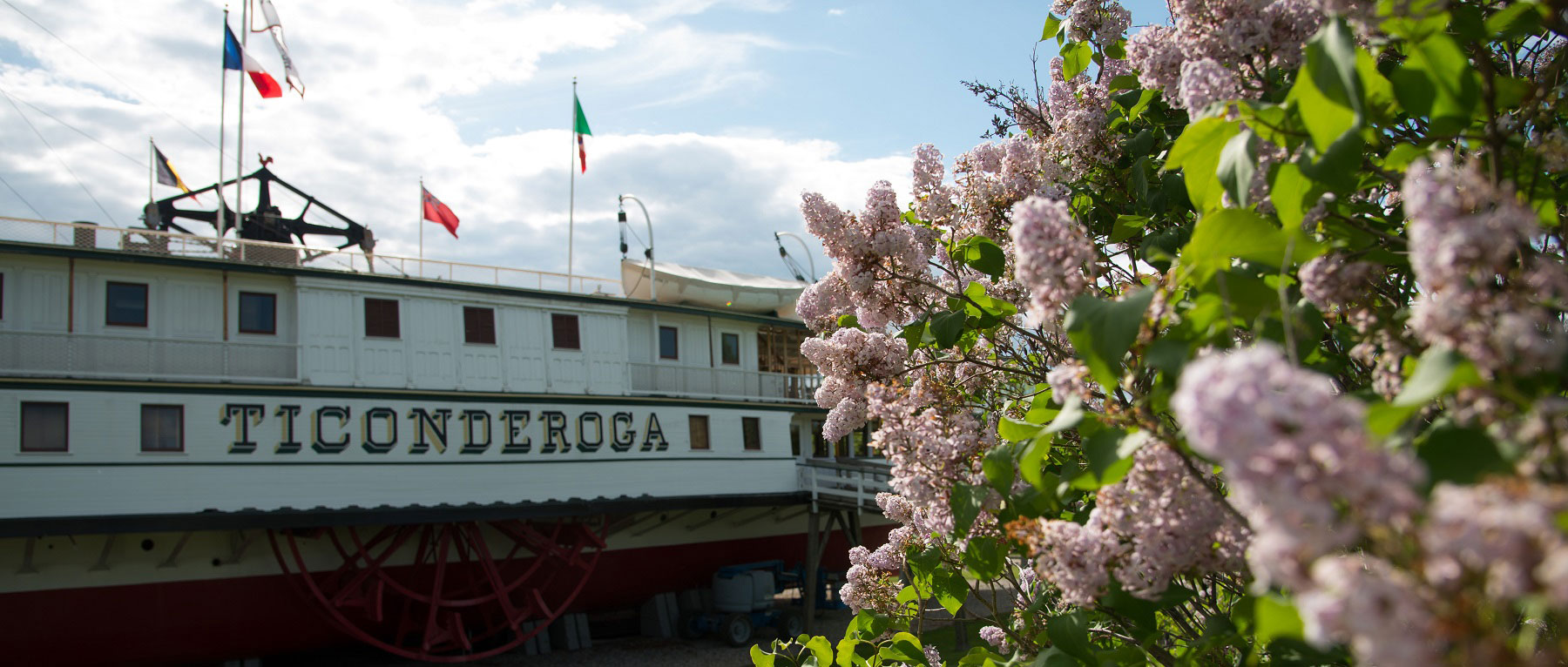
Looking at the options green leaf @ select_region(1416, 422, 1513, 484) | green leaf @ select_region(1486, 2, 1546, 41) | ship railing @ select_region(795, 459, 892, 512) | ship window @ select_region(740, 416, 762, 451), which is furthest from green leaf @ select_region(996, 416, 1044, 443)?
ship window @ select_region(740, 416, 762, 451)

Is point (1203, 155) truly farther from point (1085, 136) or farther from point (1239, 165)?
point (1085, 136)

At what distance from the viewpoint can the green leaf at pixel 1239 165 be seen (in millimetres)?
1511

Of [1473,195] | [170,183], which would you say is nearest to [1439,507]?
[1473,195]

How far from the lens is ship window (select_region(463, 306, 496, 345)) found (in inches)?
602

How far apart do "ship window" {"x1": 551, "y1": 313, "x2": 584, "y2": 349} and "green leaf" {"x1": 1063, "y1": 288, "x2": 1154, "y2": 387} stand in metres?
15.2

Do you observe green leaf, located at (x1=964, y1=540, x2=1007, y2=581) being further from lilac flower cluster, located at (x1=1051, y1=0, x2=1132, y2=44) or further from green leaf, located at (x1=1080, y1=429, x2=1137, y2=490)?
lilac flower cluster, located at (x1=1051, y1=0, x2=1132, y2=44)

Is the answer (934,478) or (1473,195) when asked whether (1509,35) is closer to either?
(1473,195)

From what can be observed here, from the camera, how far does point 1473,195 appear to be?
50.3 inches

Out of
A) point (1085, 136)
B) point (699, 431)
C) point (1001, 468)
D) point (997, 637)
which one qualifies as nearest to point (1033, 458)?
point (1001, 468)

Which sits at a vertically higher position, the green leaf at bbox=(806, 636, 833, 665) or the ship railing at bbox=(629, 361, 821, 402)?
the ship railing at bbox=(629, 361, 821, 402)

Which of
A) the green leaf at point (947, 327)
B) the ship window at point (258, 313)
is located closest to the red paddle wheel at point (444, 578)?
the ship window at point (258, 313)

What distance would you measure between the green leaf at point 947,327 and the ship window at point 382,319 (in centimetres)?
1317

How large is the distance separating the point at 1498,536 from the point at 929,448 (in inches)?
63.6

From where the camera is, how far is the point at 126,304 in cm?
1295
